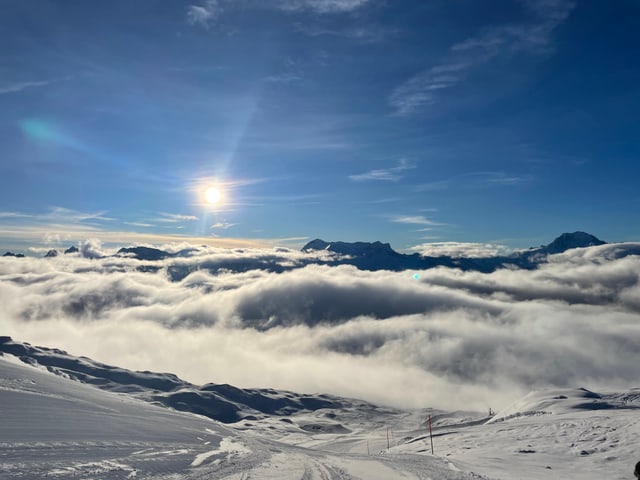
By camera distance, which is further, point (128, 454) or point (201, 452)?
point (201, 452)

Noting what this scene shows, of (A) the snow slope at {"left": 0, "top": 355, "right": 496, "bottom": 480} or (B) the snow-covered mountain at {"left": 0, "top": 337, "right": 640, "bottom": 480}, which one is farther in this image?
(B) the snow-covered mountain at {"left": 0, "top": 337, "right": 640, "bottom": 480}

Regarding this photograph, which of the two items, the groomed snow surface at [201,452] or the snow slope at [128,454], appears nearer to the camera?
the snow slope at [128,454]

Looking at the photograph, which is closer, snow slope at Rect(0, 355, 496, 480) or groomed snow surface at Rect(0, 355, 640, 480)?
snow slope at Rect(0, 355, 496, 480)

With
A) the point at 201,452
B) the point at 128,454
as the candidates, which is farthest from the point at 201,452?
the point at 128,454

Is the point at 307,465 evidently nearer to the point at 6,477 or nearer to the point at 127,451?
the point at 127,451

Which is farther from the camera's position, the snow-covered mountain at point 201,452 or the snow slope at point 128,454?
the snow-covered mountain at point 201,452

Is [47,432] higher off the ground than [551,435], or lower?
higher

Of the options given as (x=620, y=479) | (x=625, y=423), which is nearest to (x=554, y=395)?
(x=625, y=423)

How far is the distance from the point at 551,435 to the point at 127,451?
41987mm

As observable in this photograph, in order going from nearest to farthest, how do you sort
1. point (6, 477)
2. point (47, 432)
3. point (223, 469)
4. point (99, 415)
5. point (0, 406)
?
point (6, 477) < point (223, 469) < point (47, 432) < point (0, 406) < point (99, 415)

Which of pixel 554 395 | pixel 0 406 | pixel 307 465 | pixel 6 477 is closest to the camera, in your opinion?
pixel 6 477

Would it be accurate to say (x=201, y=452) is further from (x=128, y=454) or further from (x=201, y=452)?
(x=128, y=454)

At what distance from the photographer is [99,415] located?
126 feet

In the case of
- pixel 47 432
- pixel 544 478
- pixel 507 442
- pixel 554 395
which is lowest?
pixel 554 395
